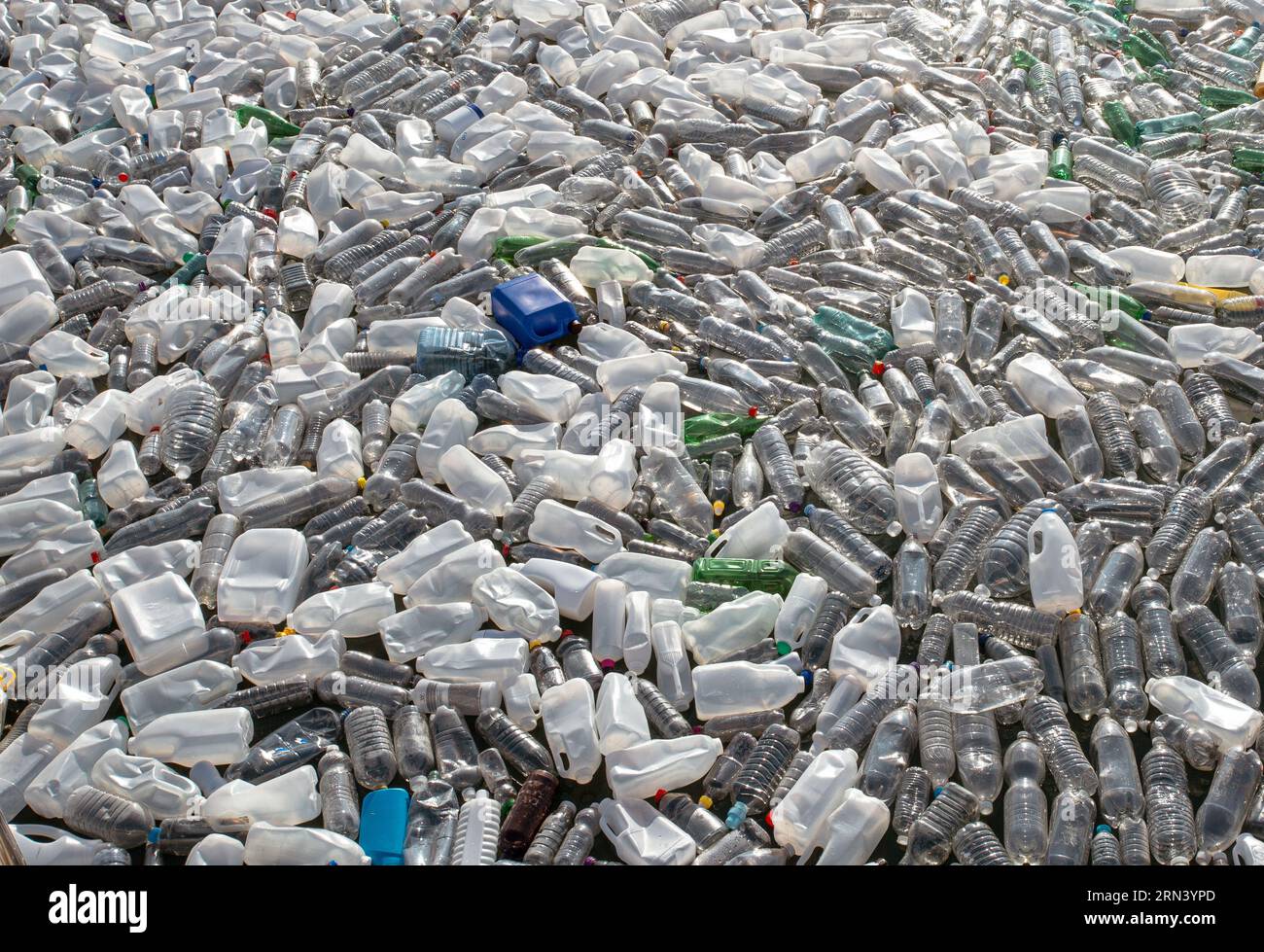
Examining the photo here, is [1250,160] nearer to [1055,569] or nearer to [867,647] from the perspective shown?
[1055,569]

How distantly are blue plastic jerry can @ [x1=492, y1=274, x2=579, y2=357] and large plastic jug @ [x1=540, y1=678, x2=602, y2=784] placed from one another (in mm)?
1524

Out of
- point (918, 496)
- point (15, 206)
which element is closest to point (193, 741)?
point (918, 496)

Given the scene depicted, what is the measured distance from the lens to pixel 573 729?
3.00m

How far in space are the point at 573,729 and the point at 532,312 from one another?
169 centimetres

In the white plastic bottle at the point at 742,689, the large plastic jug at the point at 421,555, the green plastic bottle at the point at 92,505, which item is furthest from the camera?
the green plastic bottle at the point at 92,505

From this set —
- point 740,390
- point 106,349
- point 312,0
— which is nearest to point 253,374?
point 106,349

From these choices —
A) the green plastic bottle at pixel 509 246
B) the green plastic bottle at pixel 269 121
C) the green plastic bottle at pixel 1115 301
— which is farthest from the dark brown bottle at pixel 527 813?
the green plastic bottle at pixel 269 121

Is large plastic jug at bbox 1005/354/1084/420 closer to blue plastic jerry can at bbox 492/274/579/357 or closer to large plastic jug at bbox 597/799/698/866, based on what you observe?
blue plastic jerry can at bbox 492/274/579/357

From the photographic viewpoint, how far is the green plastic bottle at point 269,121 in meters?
5.51

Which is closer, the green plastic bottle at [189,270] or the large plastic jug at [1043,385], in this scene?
the large plastic jug at [1043,385]

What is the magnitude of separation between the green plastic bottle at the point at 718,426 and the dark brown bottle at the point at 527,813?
130 centimetres

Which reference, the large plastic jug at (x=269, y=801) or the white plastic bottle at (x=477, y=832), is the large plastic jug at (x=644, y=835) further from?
the large plastic jug at (x=269, y=801)

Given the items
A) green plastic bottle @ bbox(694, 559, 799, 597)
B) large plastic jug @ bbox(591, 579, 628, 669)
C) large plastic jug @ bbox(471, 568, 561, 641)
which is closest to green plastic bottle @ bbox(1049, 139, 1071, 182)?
green plastic bottle @ bbox(694, 559, 799, 597)

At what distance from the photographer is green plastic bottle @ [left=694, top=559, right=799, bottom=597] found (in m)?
3.39
